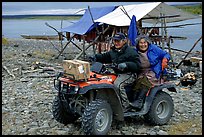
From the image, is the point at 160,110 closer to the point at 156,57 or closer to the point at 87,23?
the point at 156,57

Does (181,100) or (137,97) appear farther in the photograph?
(181,100)

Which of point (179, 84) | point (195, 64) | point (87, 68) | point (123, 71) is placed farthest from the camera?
point (195, 64)

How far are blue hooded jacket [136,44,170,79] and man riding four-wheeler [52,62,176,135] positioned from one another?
0.32 metres

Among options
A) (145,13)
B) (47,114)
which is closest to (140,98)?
(47,114)

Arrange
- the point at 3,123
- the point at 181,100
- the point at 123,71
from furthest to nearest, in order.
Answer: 1. the point at 181,100
2. the point at 3,123
3. the point at 123,71

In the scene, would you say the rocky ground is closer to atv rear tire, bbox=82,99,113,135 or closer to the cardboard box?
atv rear tire, bbox=82,99,113,135

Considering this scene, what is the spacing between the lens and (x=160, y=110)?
26.7 ft

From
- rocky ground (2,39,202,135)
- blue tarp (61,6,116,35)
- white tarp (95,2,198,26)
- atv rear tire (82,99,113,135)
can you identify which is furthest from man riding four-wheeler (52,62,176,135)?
blue tarp (61,6,116,35)

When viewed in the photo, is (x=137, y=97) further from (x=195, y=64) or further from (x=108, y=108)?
(x=195, y=64)

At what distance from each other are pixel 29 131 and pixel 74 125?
2.78 ft

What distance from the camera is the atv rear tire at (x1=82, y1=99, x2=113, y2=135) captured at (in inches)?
271

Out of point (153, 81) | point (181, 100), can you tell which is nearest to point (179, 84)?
point (181, 100)

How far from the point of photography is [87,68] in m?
7.09

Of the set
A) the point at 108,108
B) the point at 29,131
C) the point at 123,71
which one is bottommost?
the point at 29,131
